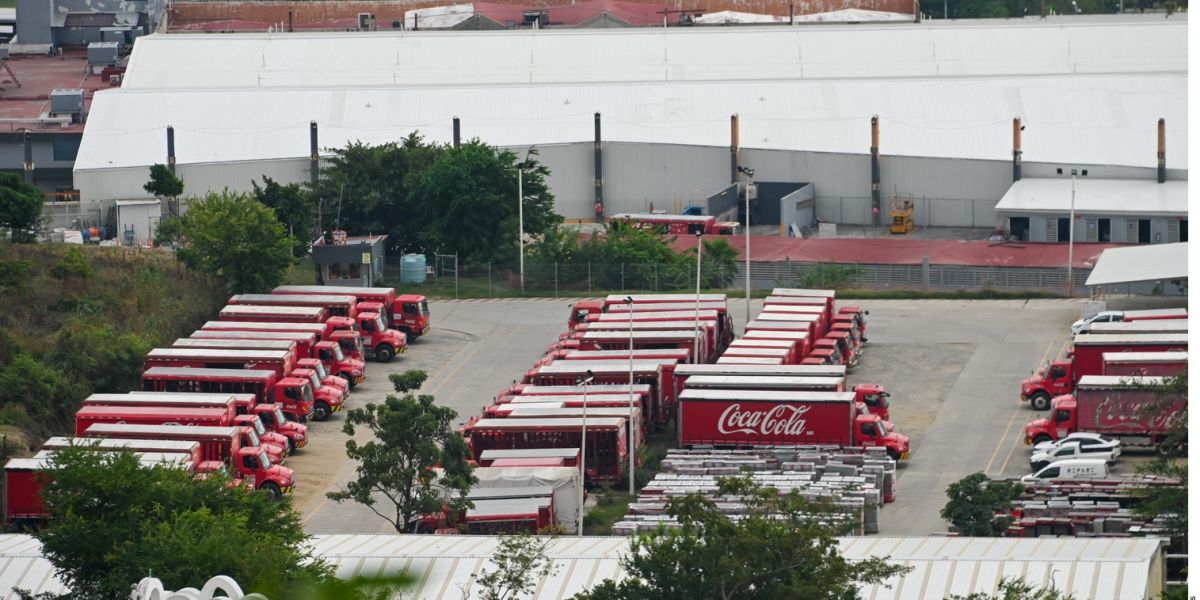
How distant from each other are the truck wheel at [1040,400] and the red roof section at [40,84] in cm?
5703

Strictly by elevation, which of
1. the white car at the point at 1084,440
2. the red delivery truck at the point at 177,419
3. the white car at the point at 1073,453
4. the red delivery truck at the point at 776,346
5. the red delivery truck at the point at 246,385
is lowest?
the white car at the point at 1073,453

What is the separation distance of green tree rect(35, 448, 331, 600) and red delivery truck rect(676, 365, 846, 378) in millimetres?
19775

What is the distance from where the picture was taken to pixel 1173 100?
111 m

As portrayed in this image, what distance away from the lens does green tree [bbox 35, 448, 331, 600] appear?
4747 centimetres

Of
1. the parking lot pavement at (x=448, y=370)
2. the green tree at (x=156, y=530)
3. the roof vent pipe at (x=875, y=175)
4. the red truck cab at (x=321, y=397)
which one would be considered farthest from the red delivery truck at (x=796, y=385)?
the roof vent pipe at (x=875, y=175)

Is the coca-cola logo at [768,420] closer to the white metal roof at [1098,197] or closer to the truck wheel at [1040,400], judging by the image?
the truck wheel at [1040,400]

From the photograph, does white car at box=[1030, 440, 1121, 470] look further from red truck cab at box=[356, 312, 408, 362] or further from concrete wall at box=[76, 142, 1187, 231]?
concrete wall at box=[76, 142, 1187, 231]

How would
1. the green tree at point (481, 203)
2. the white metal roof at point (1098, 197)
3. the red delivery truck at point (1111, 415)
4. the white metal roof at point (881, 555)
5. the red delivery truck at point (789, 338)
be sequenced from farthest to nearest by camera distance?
1. the white metal roof at point (1098, 197)
2. the green tree at point (481, 203)
3. the red delivery truck at point (789, 338)
4. the red delivery truck at point (1111, 415)
5. the white metal roof at point (881, 555)

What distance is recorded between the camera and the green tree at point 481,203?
9550 cm

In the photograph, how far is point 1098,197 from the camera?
102m

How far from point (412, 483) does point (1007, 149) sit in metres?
52.2

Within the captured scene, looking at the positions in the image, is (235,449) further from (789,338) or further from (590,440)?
(789,338)

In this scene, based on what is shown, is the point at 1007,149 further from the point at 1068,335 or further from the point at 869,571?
the point at 869,571

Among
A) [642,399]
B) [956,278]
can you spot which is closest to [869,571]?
[642,399]
